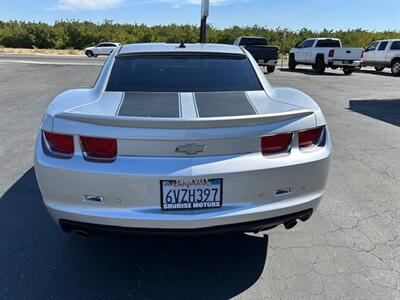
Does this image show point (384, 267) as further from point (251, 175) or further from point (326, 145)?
point (251, 175)

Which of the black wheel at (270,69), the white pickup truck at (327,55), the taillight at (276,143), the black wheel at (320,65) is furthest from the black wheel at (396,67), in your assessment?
the taillight at (276,143)

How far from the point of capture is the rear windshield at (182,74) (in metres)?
3.46

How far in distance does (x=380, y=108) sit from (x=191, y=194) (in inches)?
382

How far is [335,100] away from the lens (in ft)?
38.8

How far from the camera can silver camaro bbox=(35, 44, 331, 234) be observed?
249cm

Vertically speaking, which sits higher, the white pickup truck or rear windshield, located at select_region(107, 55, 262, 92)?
rear windshield, located at select_region(107, 55, 262, 92)

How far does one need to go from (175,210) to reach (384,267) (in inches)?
68.3

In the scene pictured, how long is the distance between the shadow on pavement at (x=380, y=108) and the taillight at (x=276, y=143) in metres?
6.83

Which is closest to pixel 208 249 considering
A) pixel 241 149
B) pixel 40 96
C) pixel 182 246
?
pixel 182 246

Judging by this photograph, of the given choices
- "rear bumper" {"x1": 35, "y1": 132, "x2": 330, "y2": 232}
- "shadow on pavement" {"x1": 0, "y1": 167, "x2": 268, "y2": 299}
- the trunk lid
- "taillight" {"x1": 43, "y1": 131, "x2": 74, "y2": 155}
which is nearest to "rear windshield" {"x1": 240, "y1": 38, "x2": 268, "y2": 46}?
"shadow on pavement" {"x1": 0, "y1": 167, "x2": 268, "y2": 299}

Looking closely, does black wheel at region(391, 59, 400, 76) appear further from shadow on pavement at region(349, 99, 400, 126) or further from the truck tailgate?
shadow on pavement at region(349, 99, 400, 126)

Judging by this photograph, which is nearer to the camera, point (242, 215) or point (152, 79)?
point (242, 215)

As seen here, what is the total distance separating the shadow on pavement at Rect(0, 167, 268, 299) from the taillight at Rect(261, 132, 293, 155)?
961mm

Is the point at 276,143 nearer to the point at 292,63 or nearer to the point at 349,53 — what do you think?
the point at 349,53
